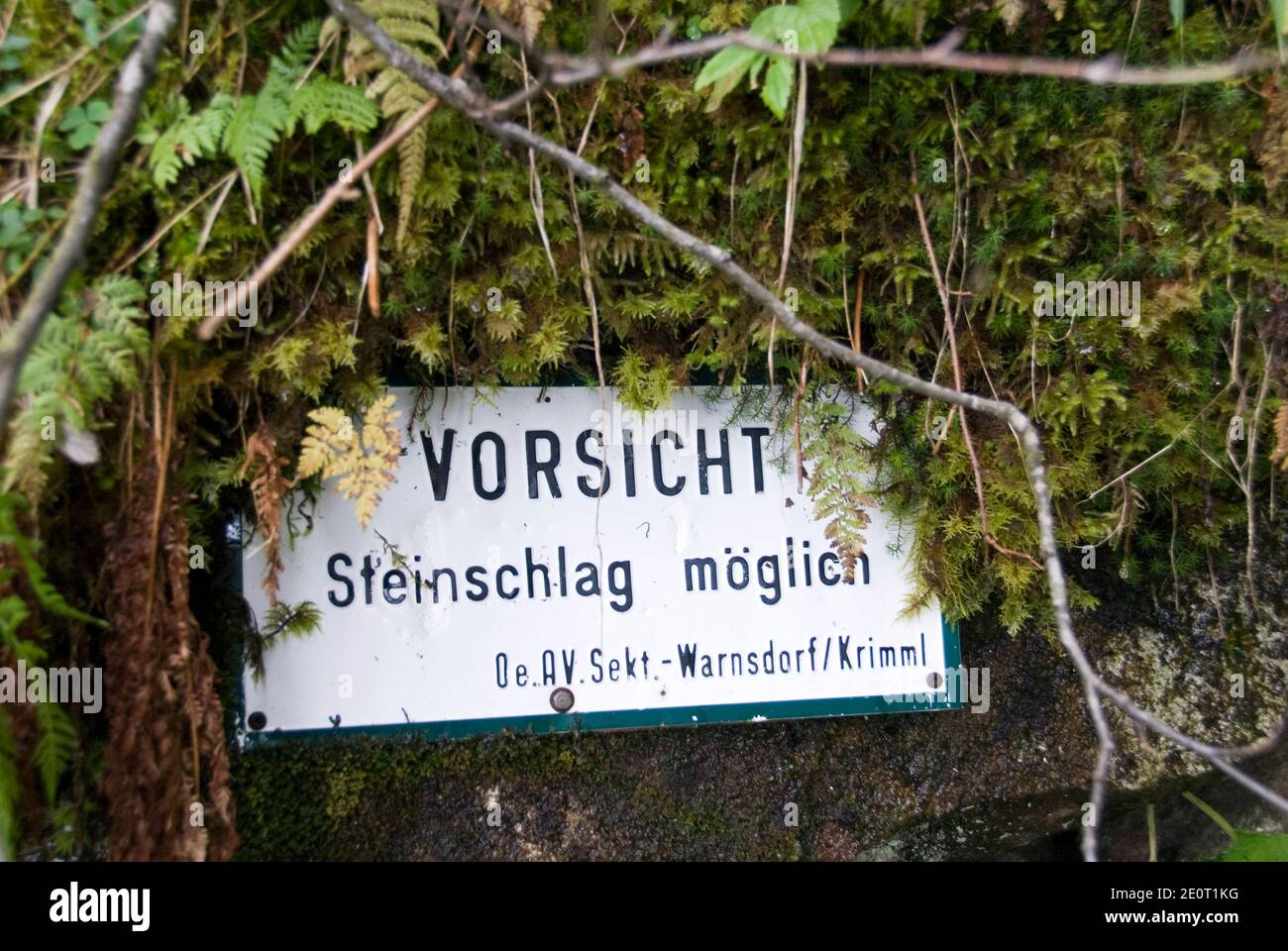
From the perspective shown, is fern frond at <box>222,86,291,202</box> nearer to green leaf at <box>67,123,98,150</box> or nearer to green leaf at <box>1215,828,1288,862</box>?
green leaf at <box>67,123,98,150</box>

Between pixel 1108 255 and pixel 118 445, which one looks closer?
pixel 118 445

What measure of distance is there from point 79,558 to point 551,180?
1296mm

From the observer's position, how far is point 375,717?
185 centimetres

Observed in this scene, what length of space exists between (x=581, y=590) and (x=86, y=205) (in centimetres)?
122

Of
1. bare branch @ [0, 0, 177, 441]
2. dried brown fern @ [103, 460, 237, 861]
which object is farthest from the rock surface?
bare branch @ [0, 0, 177, 441]

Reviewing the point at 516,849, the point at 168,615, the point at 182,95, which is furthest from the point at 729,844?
the point at 182,95

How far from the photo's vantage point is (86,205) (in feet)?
4.13

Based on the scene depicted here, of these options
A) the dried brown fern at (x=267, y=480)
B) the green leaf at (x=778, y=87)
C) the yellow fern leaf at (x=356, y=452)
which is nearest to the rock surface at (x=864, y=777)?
the dried brown fern at (x=267, y=480)

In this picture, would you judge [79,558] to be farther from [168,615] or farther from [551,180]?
[551,180]

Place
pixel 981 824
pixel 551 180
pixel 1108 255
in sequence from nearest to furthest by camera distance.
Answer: pixel 551 180
pixel 1108 255
pixel 981 824

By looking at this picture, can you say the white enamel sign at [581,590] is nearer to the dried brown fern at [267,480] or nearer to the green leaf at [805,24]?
the dried brown fern at [267,480]

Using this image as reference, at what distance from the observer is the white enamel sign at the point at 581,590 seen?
6.08 ft

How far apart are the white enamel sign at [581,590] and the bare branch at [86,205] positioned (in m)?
0.75

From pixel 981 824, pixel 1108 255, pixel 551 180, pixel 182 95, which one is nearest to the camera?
pixel 182 95
